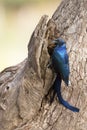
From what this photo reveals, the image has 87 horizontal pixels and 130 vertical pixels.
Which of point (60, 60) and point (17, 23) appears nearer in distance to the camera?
point (60, 60)

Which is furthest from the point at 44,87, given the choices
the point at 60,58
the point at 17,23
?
the point at 17,23

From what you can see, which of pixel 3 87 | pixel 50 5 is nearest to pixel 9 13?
pixel 50 5

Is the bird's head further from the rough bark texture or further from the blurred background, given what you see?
the blurred background

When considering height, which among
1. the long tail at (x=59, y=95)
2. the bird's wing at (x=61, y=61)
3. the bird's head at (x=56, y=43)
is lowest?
the long tail at (x=59, y=95)

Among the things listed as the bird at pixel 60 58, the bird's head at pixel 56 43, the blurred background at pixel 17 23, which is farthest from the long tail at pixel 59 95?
the blurred background at pixel 17 23

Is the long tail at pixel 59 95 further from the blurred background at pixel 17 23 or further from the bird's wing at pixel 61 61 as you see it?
the blurred background at pixel 17 23

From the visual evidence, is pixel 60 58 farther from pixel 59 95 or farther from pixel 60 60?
pixel 59 95

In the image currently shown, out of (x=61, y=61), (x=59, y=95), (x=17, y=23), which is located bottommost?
(x=17, y=23)
